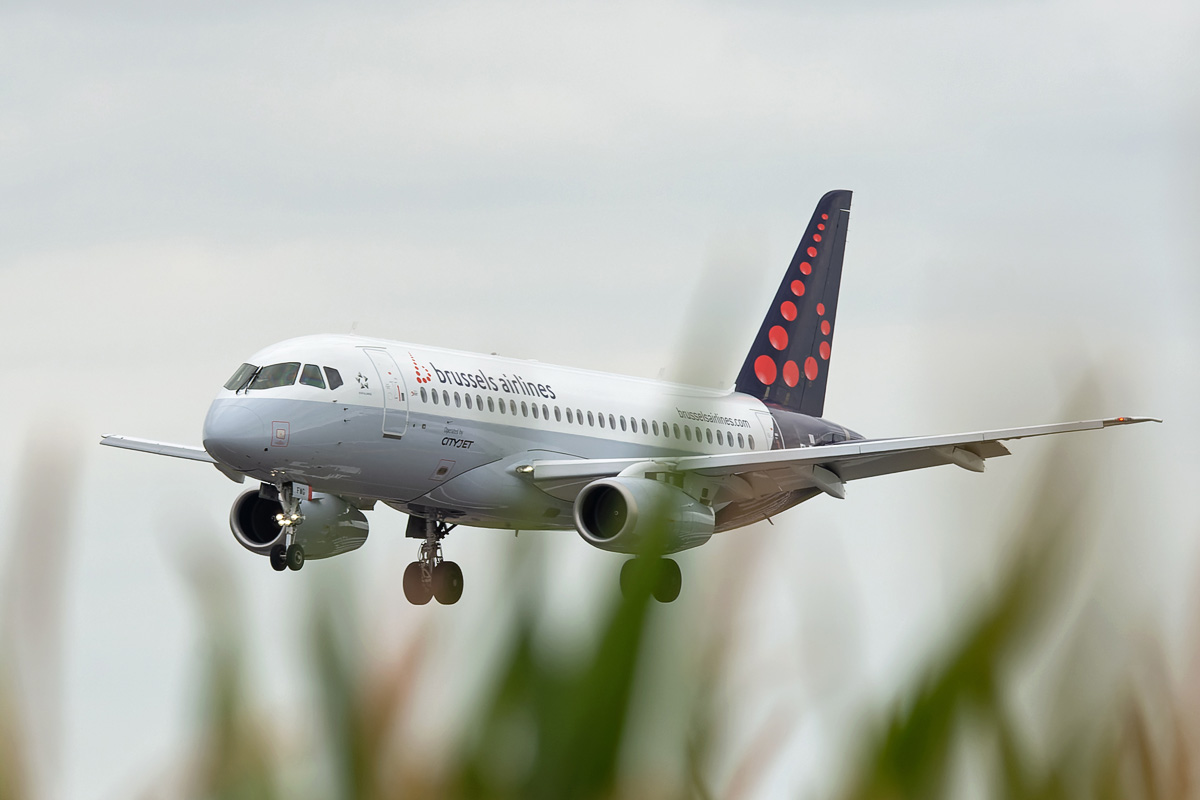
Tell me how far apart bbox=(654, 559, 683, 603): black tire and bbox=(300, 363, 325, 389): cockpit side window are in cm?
1949

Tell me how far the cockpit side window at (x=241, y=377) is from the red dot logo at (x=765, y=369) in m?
12.7

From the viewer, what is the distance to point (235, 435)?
19750 millimetres

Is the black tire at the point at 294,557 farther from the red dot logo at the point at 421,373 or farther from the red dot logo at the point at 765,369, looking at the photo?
the red dot logo at the point at 765,369

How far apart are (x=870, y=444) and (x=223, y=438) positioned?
9.21 m

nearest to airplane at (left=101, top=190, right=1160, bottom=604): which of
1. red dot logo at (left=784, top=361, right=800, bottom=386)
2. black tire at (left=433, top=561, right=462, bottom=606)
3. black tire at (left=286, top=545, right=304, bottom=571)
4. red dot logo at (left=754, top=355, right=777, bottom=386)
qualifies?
black tire at (left=286, top=545, right=304, bottom=571)

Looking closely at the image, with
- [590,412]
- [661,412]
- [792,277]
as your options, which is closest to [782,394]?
[792,277]

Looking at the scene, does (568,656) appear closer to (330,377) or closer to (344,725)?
(344,725)

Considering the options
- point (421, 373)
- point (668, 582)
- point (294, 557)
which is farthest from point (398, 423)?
point (668, 582)

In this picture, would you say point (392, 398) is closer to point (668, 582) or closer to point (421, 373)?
point (421, 373)

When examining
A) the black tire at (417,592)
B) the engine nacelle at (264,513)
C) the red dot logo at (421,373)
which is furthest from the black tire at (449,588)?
the engine nacelle at (264,513)

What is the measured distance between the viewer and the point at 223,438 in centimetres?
1975

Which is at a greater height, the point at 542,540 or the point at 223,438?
the point at 223,438

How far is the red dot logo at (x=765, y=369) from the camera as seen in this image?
30875 mm

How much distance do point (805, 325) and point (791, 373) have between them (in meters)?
1.70
